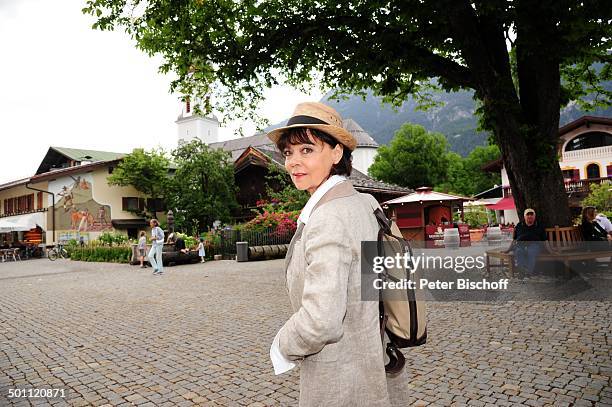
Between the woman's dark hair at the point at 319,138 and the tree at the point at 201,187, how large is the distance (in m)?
26.8

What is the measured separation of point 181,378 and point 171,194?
2805 cm

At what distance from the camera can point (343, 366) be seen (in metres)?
1.53

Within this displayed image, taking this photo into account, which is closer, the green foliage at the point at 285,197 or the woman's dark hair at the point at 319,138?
the woman's dark hair at the point at 319,138

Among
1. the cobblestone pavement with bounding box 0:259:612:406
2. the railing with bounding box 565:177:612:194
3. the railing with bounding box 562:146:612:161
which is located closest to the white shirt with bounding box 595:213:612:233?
the cobblestone pavement with bounding box 0:259:612:406

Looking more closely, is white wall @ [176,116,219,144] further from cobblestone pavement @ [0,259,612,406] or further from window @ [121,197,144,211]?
cobblestone pavement @ [0,259,612,406]

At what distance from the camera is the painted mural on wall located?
107ft

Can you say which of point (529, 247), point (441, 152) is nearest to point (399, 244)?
point (529, 247)

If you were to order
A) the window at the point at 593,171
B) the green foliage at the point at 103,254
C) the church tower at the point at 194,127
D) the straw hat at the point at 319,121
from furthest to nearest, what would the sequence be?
the church tower at the point at 194,127 < the window at the point at 593,171 < the green foliage at the point at 103,254 < the straw hat at the point at 319,121

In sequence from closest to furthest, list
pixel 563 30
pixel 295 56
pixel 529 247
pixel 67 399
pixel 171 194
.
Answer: pixel 67 399
pixel 563 30
pixel 529 247
pixel 295 56
pixel 171 194

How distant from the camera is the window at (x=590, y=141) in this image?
31.6 metres

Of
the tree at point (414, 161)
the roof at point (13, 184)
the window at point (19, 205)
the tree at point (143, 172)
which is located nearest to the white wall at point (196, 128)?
the tree at point (414, 161)

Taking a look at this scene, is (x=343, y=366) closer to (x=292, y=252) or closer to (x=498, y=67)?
(x=292, y=252)

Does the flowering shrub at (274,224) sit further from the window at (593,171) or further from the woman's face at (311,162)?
the window at (593,171)

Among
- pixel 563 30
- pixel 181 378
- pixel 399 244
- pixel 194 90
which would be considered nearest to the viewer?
pixel 399 244
